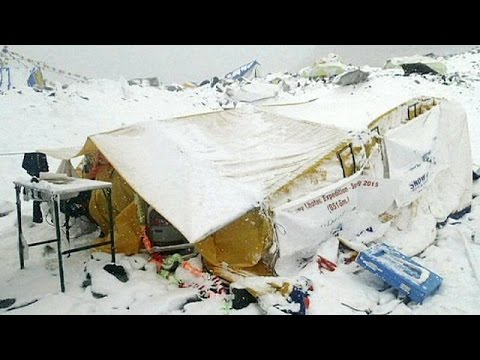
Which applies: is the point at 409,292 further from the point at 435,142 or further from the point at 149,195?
the point at 435,142

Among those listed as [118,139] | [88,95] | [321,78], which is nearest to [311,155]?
[118,139]

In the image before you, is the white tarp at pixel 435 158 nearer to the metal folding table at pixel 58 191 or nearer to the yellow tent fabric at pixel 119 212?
the yellow tent fabric at pixel 119 212

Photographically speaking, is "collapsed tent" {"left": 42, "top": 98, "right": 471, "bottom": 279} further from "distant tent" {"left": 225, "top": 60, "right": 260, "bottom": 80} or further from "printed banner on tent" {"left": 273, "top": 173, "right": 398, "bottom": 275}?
"distant tent" {"left": 225, "top": 60, "right": 260, "bottom": 80}

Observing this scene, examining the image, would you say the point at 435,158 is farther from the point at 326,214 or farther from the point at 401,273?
the point at 401,273

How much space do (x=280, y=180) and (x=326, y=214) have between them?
28.8 inches

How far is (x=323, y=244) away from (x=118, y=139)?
2.99m

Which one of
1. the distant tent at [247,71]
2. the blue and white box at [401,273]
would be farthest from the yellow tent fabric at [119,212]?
the distant tent at [247,71]

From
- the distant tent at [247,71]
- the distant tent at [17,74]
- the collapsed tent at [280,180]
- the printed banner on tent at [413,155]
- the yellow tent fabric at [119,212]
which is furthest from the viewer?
the distant tent at [247,71]

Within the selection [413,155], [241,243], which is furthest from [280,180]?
[413,155]

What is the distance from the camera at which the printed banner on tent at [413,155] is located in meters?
5.95

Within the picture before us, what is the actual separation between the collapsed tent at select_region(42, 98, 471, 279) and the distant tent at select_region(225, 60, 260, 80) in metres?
13.9

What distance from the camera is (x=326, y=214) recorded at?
4.85m

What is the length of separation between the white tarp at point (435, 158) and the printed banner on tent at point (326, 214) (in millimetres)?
498

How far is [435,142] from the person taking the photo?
22.4 ft
